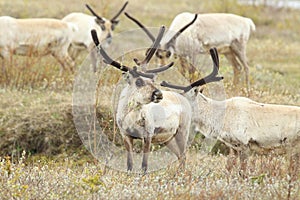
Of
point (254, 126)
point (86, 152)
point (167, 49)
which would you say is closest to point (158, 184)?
point (254, 126)

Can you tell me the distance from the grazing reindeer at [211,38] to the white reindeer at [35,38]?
193 centimetres

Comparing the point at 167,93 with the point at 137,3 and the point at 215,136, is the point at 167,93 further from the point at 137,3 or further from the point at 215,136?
the point at 137,3

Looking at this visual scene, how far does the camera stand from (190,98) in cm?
708

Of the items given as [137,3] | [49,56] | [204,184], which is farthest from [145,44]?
[204,184]

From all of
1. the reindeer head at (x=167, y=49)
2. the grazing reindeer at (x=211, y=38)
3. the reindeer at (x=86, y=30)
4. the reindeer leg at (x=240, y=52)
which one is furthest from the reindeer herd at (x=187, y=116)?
the reindeer at (x=86, y=30)

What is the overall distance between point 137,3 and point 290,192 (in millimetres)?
15000

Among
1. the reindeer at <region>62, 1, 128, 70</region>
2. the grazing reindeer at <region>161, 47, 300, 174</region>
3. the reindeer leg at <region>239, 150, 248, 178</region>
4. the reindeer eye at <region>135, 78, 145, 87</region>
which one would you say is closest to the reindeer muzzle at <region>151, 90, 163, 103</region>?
the reindeer eye at <region>135, 78, 145, 87</region>

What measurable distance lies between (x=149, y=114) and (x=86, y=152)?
8.53ft

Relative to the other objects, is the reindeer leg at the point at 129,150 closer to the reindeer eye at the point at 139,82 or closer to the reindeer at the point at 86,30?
the reindeer eye at the point at 139,82

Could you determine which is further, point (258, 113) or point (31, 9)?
point (31, 9)

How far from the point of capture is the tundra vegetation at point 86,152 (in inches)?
220

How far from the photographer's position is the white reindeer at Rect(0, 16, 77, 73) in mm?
11000

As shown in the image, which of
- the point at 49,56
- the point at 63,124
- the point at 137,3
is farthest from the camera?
the point at 137,3

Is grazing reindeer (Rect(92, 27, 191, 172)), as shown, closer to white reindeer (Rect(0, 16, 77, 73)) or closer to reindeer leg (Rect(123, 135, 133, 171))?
reindeer leg (Rect(123, 135, 133, 171))
